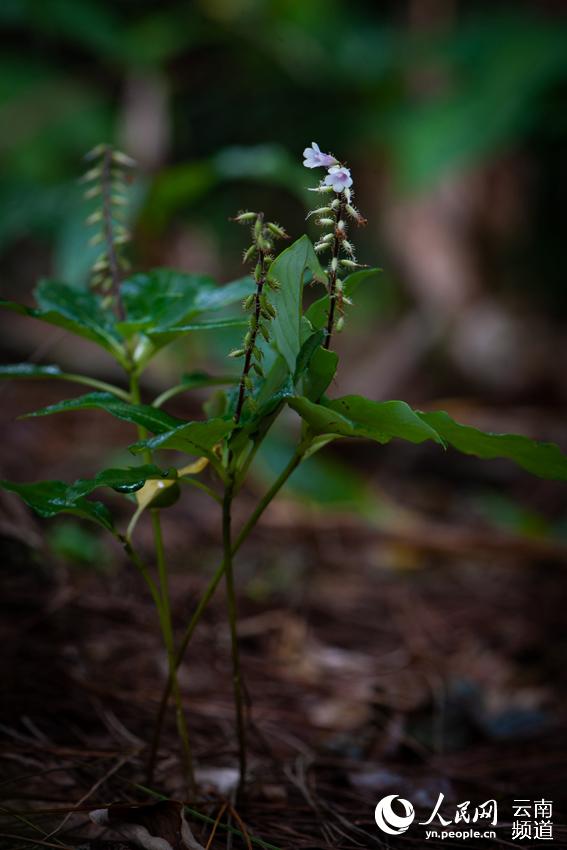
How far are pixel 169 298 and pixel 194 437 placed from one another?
0.32 metres

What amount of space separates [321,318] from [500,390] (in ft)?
11.0

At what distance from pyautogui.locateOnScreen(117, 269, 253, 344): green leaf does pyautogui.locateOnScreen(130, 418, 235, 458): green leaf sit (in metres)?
0.17

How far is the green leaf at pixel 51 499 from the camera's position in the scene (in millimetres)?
830

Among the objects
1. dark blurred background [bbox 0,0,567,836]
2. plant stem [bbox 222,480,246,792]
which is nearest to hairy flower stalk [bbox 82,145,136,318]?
plant stem [bbox 222,480,246,792]

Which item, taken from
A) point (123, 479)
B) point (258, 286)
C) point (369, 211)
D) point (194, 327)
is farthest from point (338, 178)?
point (369, 211)

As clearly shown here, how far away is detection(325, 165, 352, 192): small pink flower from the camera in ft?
2.52

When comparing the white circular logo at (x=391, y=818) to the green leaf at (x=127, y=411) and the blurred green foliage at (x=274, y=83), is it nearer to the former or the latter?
the green leaf at (x=127, y=411)

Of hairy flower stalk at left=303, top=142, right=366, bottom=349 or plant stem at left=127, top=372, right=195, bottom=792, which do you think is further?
plant stem at left=127, top=372, right=195, bottom=792

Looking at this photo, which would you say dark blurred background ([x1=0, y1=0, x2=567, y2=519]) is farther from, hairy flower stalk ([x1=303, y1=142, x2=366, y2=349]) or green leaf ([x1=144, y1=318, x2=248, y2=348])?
hairy flower stalk ([x1=303, y1=142, x2=366, y2=349])

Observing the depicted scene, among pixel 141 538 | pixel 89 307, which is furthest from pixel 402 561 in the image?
pixel 89 307

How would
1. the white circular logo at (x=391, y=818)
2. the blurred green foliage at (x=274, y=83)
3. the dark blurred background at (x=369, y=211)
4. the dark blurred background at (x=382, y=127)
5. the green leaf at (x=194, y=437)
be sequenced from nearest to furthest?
1. the green leaf at (x=194, y=437)
2. the white circular logo at (x=391, y=818)
3. the dark blurred background at (x=369, y=211)
4. the blurred green foliage at (x=274, y=83)
5. the dark blurred background at (x=382, y=127)

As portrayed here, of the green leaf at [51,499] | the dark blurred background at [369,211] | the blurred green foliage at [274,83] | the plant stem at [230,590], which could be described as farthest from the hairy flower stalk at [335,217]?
the blurred green foliage at [274,83]

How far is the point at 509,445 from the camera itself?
0.84 metres

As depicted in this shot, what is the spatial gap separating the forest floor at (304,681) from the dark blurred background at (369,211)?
2 centimetres
